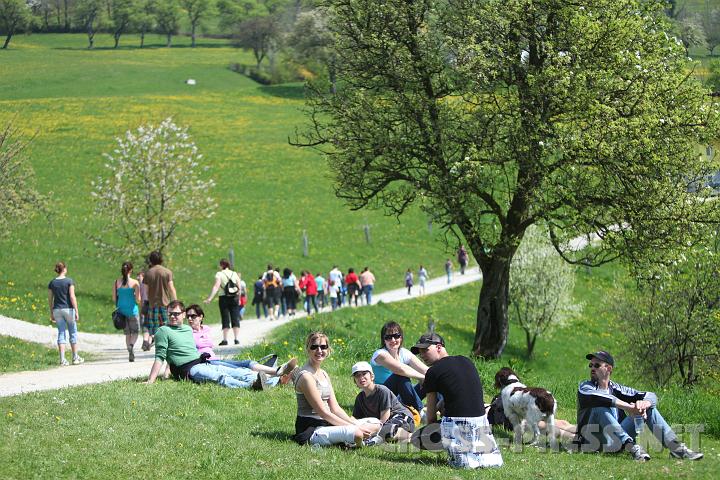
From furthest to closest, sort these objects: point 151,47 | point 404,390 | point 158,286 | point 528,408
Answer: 1. point 151,47
2. point 158,286
3. point 404,390
4. point 528,408

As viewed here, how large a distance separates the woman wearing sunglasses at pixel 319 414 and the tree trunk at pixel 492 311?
11773mm

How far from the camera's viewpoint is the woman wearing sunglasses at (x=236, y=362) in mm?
13759

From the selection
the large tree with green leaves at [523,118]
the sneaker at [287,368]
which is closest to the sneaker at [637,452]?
the sneaker at [287,368]

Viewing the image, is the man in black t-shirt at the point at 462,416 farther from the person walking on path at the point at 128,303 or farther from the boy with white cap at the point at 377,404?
the person walking on path at the point at 128,303

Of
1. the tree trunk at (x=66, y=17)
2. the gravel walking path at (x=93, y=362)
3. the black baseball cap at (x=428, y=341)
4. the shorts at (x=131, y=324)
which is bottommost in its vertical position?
the gravel walking path at (x=93, y=362)

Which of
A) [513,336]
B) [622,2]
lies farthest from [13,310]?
[513,336]

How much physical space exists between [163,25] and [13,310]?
119 meters

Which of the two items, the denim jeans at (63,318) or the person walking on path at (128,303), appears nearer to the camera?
the denim jeans at (63,318)

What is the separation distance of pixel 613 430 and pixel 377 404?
2.85 meters

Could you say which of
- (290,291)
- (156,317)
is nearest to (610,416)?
(156,317)

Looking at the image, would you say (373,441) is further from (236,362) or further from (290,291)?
(290,291)

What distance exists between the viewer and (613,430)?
38.0 ft

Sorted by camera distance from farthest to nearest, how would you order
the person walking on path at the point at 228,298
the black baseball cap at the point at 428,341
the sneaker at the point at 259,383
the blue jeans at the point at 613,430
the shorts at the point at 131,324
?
1. the person walking on path at the point at 228,298
2. the shorts at the point at 131,324
3. the sneaker at the point at 259,383
4. the blue jeans at the point at 613,430
5. the black baseball cap at the point at 428,341

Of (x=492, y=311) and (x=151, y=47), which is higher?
(x=151, y=47)
